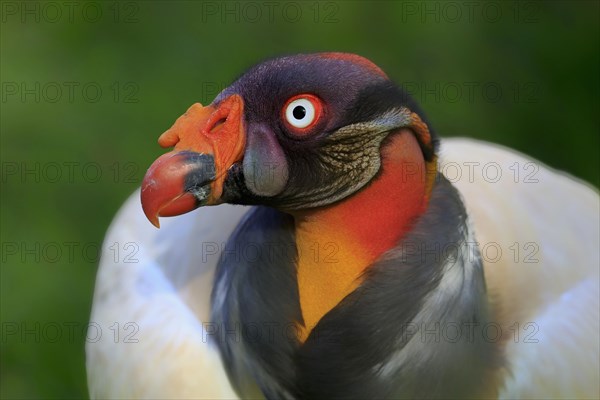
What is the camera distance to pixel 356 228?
91.7 inches

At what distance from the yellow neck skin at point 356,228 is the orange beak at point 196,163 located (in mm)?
283

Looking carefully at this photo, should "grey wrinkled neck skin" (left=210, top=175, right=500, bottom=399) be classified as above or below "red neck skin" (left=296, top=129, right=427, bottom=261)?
below

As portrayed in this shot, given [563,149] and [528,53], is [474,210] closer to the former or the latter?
[563,149]

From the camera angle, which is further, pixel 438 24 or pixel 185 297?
pixel 438 24

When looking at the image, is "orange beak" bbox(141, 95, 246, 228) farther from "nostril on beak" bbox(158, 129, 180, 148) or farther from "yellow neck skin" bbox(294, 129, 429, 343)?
"yellow neck skin" bbox(294, 129, 429, 343)

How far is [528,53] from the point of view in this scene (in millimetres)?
5770

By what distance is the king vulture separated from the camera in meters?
2.19

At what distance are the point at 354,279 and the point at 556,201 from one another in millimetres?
1175

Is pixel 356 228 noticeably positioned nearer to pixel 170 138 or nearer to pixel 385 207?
pixel 385 207

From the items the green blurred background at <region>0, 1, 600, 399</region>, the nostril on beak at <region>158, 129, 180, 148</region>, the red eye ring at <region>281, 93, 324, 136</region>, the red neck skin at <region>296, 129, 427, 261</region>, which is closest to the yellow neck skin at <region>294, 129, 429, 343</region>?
the red neck skin at <region>296, 129, 427, 261</region>

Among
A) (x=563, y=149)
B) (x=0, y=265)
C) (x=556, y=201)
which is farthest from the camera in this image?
(x=563, y=149)

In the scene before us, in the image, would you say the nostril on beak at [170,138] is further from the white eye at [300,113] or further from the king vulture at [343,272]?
the white eye at [300,113]

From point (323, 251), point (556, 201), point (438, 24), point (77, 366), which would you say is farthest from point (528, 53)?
point (323, 251)

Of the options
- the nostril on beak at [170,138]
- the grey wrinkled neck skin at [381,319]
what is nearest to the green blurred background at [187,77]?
the grey wrinkled neck skin at [381,319]
